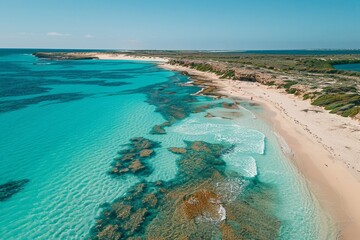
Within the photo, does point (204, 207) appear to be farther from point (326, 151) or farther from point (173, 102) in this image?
point (173, 102)

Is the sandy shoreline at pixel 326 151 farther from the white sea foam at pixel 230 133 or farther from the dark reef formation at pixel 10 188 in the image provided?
the dark reef formation at pixel 10 188

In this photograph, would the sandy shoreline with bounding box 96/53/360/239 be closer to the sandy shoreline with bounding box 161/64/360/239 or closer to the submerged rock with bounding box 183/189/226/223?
the sandy shoreline with bounding box 161/64/360/239

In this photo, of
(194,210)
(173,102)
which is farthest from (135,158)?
(173,102)

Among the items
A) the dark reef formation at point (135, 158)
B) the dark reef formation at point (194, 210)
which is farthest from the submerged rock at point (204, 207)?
the dark reef formation at point (135, 158)

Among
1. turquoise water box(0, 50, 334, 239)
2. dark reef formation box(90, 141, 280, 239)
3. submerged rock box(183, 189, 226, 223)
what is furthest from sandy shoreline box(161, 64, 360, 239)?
submerged rock box(183, 189, 226, 223)

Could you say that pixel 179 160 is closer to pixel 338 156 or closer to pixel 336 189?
pixel 336 189

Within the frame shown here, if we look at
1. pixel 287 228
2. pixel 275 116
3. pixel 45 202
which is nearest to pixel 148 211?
pixel 45 202
